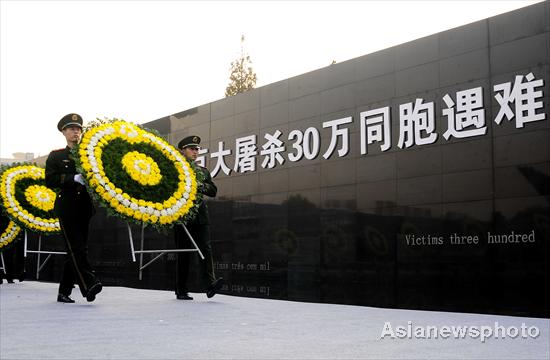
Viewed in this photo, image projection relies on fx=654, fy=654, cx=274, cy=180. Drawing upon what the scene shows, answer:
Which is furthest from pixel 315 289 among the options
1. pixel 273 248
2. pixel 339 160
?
pixel 339 160

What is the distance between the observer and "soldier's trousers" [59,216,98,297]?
7395 mm

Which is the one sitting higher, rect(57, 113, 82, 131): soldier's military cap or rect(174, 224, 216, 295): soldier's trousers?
rect(57, 113, 82, 131): soldier's military cap

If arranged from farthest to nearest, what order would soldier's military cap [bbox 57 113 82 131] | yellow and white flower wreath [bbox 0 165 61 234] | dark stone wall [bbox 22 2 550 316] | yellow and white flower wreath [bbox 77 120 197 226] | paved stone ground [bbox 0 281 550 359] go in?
yellow and white flower wreath [bbox 0 165 61 234] < dark stone wall [bbox 22 2 550 316] < soldier's military cap [bbox 57 113 82 131] < yellow and white flower wreath [bbox 77 120 197 226] < paved stone ground [bbox 0 281 550 359]

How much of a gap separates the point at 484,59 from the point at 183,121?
8032 mm

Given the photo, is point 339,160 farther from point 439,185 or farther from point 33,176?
point 33,176

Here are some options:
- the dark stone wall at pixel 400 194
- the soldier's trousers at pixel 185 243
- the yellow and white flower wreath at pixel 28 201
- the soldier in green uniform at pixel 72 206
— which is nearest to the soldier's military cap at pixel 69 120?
the soldier in green uniform at pixel 72 206

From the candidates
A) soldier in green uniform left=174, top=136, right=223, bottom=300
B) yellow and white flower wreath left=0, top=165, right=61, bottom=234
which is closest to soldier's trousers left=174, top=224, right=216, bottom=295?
soldier in green uniform left=174, top=136, right=223, bottom=300

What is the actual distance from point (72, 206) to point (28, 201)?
4331mm

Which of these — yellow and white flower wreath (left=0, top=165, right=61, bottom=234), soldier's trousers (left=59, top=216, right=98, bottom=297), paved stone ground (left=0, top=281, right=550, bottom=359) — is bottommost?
paved stone ground (left=0, top=281, right=550, bottom=359)

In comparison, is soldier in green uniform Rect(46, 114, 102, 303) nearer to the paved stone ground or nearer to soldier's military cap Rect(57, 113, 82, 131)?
soldier's military cap Rect(57, 113, 82, 131)

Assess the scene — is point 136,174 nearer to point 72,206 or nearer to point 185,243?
point 72,206

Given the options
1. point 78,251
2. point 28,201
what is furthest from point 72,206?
point 28,201

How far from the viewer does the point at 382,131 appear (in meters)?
10.1

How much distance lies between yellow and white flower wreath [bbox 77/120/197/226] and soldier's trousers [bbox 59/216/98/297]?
443 mm
